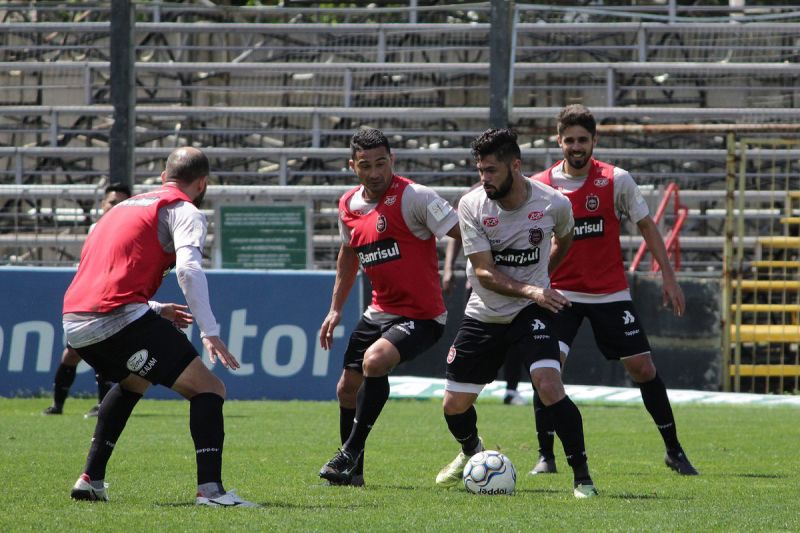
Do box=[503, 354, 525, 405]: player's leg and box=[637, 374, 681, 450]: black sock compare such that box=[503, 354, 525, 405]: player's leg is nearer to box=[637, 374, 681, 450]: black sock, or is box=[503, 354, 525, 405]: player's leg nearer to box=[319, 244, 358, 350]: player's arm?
box=[637, 374, 681, 450]: black sock

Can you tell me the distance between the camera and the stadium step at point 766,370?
1485cm

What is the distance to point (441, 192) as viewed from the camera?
1691 centimetres

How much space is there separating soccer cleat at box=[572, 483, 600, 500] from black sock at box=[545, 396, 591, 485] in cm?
3

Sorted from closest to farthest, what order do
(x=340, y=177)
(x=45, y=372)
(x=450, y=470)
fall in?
(x=450, y=470)
(x=45, y=372)
(x=340, y=177)

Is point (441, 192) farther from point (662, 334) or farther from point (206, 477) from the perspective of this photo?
point (206, 477)

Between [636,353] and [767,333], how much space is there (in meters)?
7.51

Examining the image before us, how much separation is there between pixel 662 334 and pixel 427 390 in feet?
8.84

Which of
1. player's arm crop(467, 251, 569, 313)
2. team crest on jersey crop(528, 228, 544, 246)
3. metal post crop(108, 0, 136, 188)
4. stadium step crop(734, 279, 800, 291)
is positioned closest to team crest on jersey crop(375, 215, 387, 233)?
player's arm crop(467, 251, 569, 313)

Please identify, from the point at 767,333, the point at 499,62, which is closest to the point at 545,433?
the point at 499,62

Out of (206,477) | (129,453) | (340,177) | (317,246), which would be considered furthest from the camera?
(340,177)

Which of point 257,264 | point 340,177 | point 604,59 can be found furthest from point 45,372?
point 604,59

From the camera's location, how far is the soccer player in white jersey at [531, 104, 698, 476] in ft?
27.1

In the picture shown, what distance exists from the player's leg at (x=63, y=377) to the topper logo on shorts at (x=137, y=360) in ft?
20.2

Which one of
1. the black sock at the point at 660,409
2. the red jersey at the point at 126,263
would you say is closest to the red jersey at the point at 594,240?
the black sock at the point at 660,409
